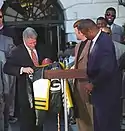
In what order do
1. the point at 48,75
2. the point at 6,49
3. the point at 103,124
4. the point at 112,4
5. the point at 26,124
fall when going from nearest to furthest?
1. the point at 48,75
2. the point at 103,124
3. the point at 26,124
4. the point at 6,49
5. the point at 112,4

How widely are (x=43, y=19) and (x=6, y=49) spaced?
404 centimetres

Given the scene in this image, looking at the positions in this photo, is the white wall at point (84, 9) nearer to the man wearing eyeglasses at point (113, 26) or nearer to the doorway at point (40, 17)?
the doorway at point (40, 17)

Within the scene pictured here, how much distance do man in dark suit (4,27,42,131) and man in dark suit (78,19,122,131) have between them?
941mm

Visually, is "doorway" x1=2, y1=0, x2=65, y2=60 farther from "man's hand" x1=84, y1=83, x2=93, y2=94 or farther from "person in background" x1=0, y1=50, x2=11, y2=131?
"man's hand" x1=84, y1=83, x2=93, y2=94

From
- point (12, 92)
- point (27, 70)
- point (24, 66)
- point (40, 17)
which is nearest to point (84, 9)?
point (40, 17)

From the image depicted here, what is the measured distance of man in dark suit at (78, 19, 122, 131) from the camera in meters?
5.78

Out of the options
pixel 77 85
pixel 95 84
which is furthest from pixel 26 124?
pixel 95 84

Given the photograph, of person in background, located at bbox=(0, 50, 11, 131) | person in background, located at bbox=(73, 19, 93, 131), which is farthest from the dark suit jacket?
person in background, located at bbox=(0, 50, 11, 131)

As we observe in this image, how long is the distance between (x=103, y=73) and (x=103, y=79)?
8 centimetres

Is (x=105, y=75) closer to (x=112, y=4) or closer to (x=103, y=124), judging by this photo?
(x=103, y=124)

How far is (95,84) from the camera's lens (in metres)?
5.80

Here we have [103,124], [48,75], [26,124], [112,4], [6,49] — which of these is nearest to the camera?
[48,75]

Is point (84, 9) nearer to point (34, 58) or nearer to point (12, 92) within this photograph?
point (12, 92)

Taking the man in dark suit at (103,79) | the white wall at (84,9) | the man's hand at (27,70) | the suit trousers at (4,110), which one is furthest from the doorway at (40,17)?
the man in dark suit at (103,79)
